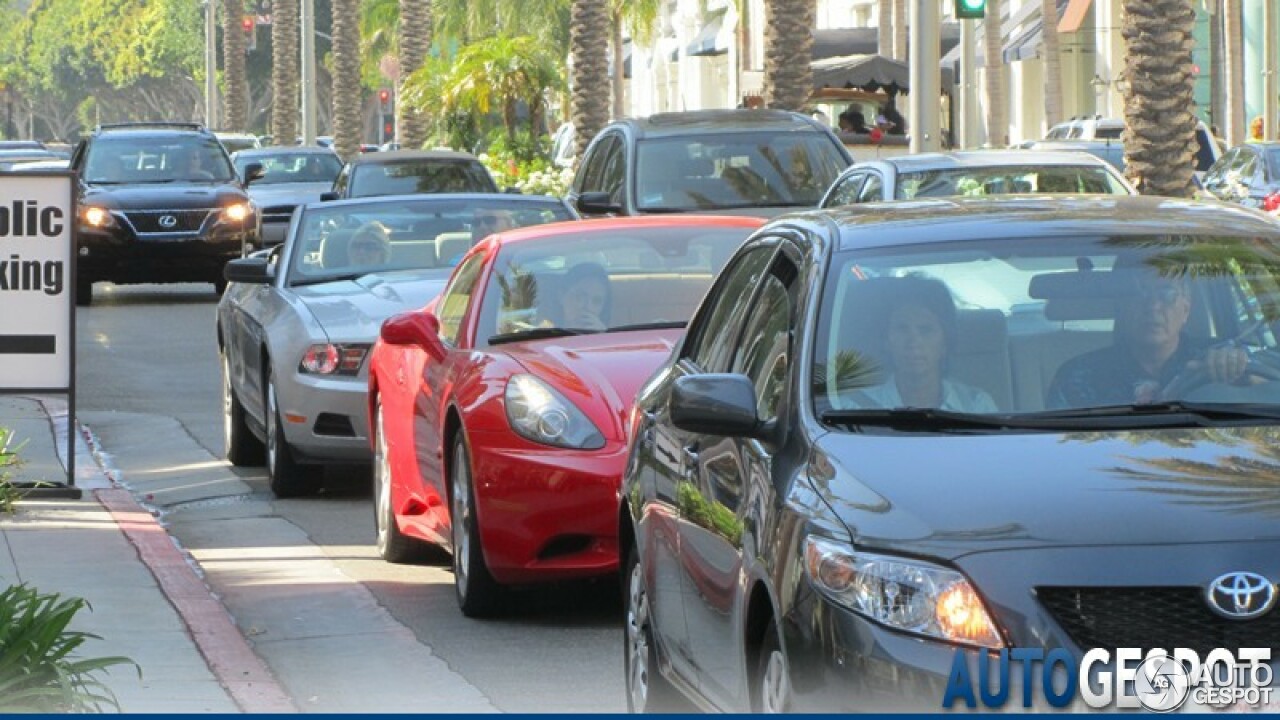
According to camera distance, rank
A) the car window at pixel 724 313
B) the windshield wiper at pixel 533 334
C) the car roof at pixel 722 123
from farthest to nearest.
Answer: the car roof at pixel 722 123 < the windshield wiper at pixel 533 334 < the car window at pixel 724 313

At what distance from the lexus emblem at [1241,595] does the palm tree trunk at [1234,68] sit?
37923mm

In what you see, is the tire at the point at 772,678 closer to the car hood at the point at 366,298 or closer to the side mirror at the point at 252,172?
the car hood at the point at 366,298

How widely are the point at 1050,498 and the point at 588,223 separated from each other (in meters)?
6.18

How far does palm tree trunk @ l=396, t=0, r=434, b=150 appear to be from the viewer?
47406 mm

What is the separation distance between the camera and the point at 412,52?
48000 millimetres

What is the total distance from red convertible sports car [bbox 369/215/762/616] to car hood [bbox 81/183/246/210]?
1714cm

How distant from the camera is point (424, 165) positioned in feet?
86.8

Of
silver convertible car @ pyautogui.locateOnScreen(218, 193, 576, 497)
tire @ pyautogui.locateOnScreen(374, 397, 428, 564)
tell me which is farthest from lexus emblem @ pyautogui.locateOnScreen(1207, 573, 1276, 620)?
silver convertible car @ pyautogui.locateOnScreen(218, 193, 576, 497)

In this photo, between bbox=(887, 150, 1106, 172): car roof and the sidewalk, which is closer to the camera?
the sidewalk

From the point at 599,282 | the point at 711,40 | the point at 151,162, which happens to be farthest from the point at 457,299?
the point at 711,40

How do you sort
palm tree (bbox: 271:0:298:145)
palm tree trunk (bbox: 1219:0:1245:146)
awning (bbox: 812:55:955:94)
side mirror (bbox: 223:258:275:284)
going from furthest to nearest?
palm tree (bbox: 271:0:298:145) < awning (bbox: 812:55:955:94) < palm tree trunk (bbox: 1219:0:1245:146) < side mirror (bbox: 223:258:275:284)

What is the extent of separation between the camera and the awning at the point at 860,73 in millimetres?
44969

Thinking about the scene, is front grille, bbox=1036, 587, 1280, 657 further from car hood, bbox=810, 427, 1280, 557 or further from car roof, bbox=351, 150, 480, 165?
car roof, bbox=351, 150, 480, 165

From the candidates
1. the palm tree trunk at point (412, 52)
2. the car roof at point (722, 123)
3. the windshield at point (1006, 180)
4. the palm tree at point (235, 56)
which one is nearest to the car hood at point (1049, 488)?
the windshield at point (1006, 180)
